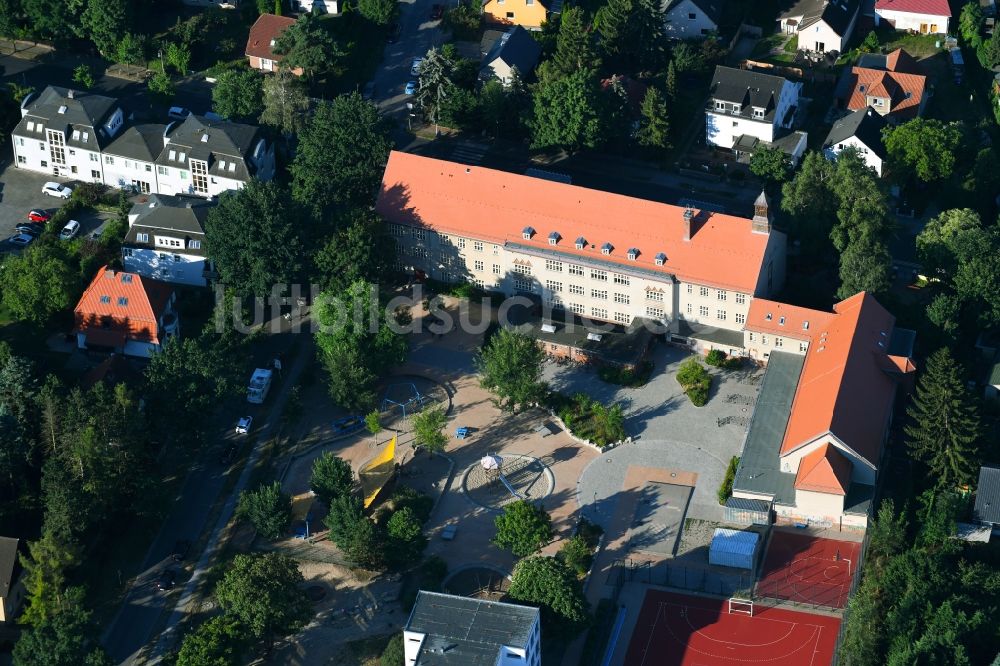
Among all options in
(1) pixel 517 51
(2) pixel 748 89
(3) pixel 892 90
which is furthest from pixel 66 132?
(3) pixel 892 90

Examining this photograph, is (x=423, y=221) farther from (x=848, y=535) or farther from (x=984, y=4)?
(x=984, y=4)

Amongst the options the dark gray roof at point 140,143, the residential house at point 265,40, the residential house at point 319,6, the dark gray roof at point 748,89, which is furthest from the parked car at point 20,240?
the dark gray roof at point 748,89

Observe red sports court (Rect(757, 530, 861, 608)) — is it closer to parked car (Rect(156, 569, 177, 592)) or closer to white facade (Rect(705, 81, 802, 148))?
parked car (Rect(156, 569, 177, 592))

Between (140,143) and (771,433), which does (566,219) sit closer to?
(771,433)

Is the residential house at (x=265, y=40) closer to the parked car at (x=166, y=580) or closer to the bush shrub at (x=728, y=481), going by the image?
the parked car at (x=166, y=580)

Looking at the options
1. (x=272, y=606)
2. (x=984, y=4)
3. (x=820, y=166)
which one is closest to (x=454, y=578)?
(x=272, y=606)

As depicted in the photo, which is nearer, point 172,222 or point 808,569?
point 808,569
